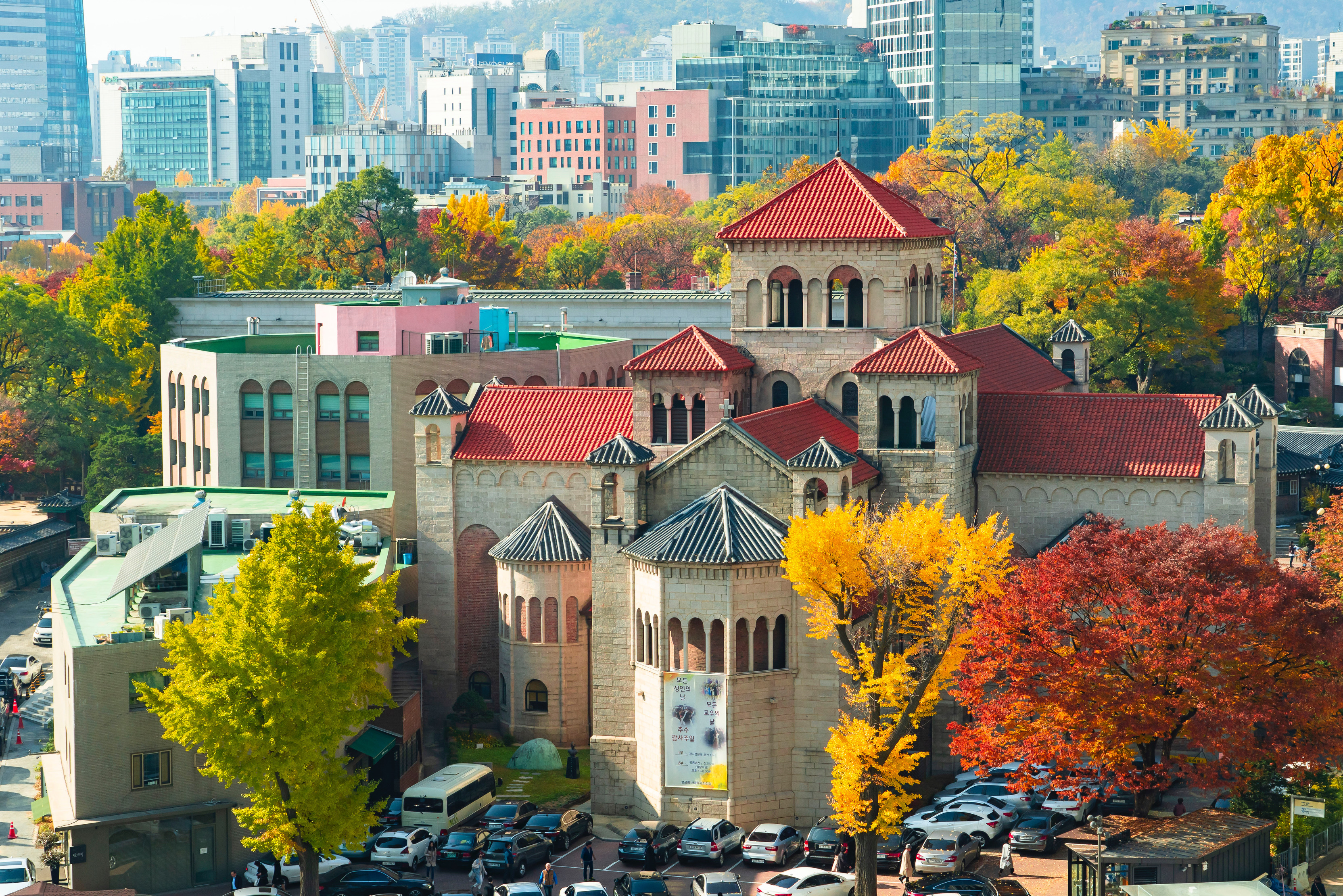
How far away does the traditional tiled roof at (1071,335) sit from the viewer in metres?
99.1

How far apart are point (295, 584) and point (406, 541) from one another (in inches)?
1159

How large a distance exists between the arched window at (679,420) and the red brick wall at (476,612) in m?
11.3

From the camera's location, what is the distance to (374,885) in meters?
62.7

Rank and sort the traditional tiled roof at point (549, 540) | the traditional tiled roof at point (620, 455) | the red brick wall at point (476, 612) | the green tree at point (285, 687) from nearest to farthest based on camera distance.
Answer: the green tree at point (285, 687) → the traditional tiled roof at point (620, 455) → the traditional tiled roof at point (549, 540) → the red brick wall at point (476, 612)

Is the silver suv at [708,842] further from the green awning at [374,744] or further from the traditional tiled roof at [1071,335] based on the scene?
the traditional tiled roof at [1071,335]

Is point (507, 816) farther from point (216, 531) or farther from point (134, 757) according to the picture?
point (216, 531)

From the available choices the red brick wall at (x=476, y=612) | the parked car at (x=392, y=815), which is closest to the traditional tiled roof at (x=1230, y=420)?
the red brick wall at (x=476, y=612)

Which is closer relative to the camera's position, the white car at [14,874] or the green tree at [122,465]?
the white car at [14,874]

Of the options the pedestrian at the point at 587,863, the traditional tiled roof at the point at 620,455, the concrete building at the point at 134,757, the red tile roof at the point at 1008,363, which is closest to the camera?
the concrete building at the point at 134,757

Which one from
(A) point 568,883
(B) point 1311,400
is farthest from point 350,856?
(B) point 1311,400

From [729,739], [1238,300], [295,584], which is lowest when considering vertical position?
[729,739]

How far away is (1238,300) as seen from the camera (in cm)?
14712

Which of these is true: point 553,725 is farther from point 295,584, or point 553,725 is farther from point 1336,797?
point 1336,797

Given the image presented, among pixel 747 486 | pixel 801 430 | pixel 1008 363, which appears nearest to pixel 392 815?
pixel 747 486
